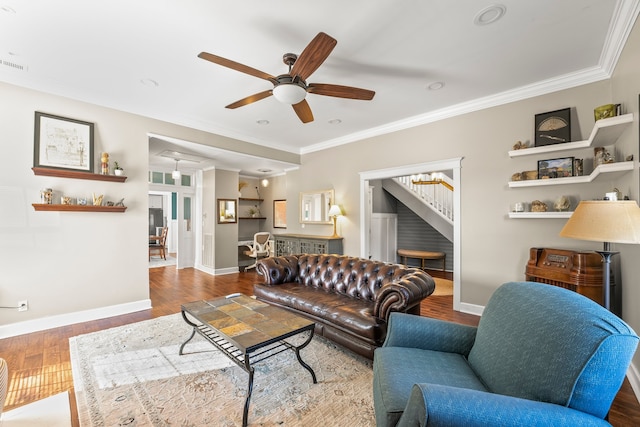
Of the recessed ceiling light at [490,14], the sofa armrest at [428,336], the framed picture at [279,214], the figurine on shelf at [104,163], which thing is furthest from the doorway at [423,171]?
the figurine on shelf at [104,163]

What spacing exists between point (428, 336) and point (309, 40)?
2.60 metres

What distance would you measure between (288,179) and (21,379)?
5188mm

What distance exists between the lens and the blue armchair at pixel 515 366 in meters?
0.96

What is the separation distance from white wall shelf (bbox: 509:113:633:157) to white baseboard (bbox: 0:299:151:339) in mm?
5437

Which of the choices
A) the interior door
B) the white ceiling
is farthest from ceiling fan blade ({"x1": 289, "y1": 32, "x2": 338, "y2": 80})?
the interior door

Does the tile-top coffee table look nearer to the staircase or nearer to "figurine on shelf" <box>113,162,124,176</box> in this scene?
"figurine on shelf" <box>113,162,124,176</box>

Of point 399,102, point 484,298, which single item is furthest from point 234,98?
point 484,298

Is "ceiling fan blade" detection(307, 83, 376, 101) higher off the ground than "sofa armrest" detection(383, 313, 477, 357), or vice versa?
"ceiling fan blade" detection(307, 83, 376, 101)

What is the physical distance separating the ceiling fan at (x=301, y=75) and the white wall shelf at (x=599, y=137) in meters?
2.00

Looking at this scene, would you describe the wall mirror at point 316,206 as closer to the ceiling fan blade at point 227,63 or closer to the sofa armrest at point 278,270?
the sofa armrest at point 278,270

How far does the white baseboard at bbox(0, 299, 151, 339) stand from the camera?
3018 millimetres

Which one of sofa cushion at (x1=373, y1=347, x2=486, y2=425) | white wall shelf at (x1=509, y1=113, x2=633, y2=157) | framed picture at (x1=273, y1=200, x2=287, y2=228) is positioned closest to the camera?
sofa cushion at (x1=373, y1=347, x2=486, y2=425)

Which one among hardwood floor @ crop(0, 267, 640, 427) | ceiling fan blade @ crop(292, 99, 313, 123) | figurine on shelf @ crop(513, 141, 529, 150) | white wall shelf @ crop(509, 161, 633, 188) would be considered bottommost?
hardwood floor @ crop(0, 267, 640, 427)

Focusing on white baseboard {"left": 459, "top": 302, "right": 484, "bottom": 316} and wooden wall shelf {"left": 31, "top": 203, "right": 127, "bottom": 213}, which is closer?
wooden wall shelf {"left": 31, "top": 203, "right": 127, "bottom": 213}
